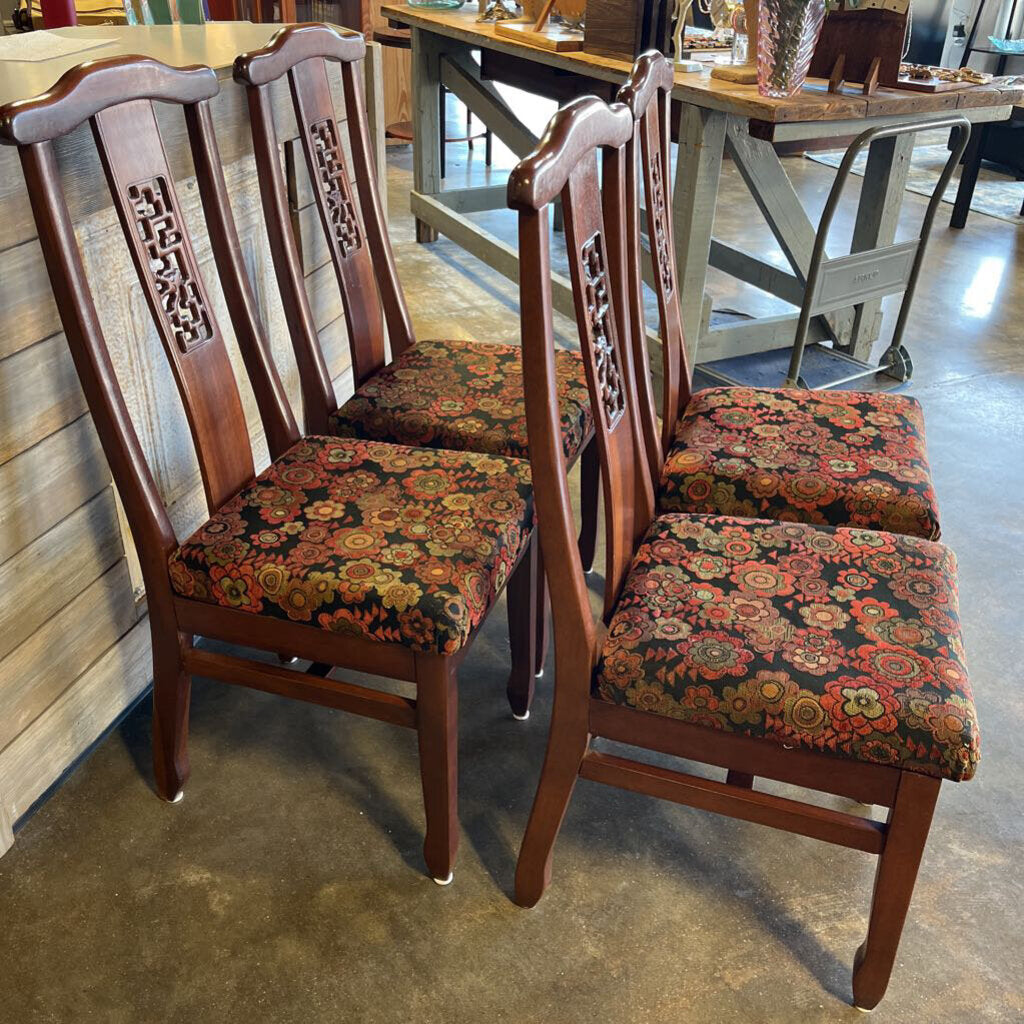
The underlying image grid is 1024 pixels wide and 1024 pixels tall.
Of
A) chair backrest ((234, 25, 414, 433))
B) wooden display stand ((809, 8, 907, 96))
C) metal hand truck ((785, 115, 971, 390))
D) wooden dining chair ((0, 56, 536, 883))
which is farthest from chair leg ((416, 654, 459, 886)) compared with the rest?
wooden display stand ((809, 8, 907, 96))

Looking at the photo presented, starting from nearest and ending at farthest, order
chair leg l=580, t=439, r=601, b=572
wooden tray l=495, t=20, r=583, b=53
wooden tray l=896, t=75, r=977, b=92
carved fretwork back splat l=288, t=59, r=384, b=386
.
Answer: carved fretwork back splat l=288, t=59, r=384, b=386 → chair leg l=580, t=439, r=601, b=572 → wooden tray l=896, t=75, r=977, b=92 → wooden tray l=495, t=20, r=583, b=53

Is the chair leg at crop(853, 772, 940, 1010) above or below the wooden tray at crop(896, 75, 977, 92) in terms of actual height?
below

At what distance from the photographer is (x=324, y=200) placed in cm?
179

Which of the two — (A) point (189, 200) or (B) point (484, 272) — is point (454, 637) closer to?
(A) point (189, 200)

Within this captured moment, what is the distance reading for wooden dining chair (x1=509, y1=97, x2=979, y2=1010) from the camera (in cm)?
114

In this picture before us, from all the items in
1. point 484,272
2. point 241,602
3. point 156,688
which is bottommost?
point 484,272

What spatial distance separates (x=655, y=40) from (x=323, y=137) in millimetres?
1563

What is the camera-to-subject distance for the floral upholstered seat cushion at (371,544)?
1.31 metres

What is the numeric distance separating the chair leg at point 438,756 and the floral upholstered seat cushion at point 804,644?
0.70 feet

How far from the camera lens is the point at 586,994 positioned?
136 centimetres

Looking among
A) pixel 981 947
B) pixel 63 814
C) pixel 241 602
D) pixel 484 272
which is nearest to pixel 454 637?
pixel 241 602

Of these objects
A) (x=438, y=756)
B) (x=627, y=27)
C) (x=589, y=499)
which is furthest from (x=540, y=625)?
(x=627, y=27)

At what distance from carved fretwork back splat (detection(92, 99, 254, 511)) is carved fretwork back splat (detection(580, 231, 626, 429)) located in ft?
1.88

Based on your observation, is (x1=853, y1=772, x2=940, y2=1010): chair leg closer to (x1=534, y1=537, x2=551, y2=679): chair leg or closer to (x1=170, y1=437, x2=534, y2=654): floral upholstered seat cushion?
→ (x1=170, y1=437, x2=534, y2=654): floral upholstered seat cushion
